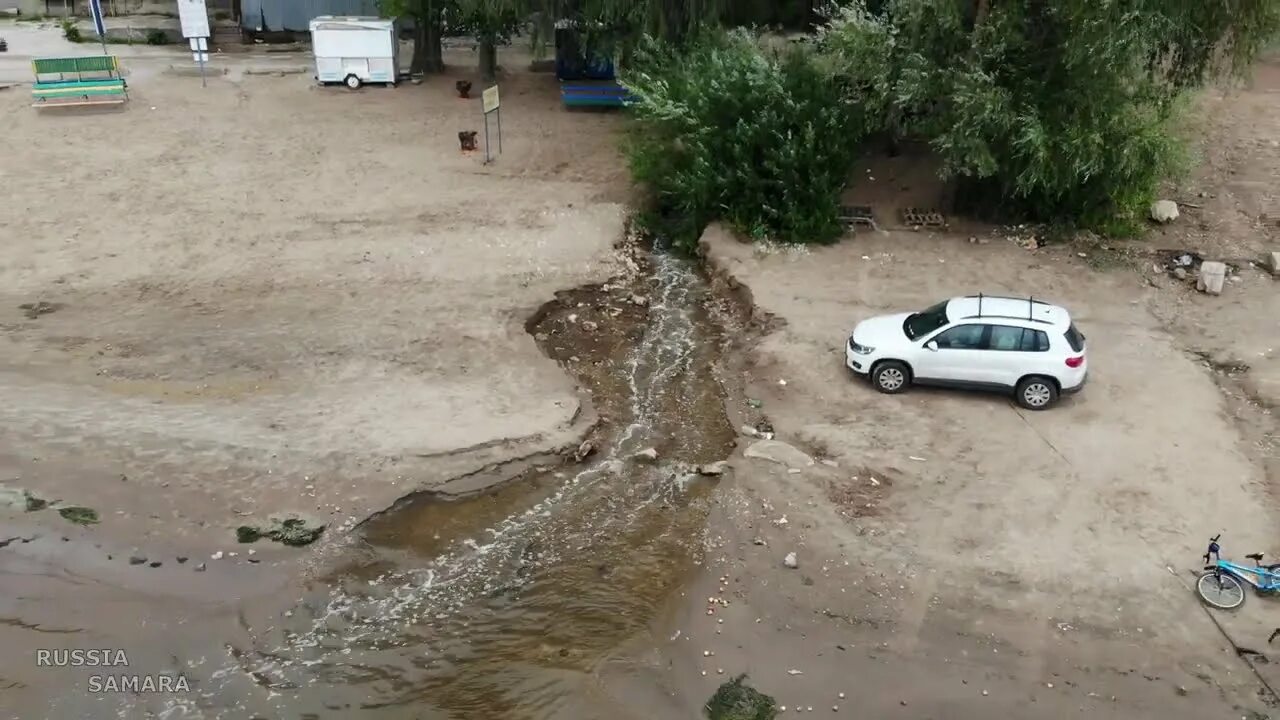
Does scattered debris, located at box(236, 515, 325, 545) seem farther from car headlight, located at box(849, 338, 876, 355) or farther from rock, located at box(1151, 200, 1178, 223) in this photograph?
rock, located at box(1151, 200, 1178, 223)

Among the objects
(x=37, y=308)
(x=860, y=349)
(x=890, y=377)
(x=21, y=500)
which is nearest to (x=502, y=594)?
(x=21, y=500)

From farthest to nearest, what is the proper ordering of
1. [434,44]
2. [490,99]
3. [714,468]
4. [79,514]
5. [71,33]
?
[71,33], [434,44], [490,99], [714,468], [79,514]

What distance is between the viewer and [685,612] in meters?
11.1

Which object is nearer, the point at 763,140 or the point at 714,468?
the point at 714,468

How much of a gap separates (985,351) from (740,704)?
7.31 m

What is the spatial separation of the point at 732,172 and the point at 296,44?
24783 mm

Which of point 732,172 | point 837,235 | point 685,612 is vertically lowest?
point 685,612

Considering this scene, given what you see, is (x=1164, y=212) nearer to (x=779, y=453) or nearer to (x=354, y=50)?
(x=779, y=453)

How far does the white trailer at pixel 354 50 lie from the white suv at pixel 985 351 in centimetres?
2197

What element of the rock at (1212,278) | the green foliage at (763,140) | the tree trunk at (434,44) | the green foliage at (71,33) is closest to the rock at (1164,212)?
the rock at (1212,278)

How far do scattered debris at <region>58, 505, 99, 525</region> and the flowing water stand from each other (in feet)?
10.2

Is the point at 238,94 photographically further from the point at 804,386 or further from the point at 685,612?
the point at 685,612

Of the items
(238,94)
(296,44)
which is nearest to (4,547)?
(238,94)

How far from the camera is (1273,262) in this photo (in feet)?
62.9
